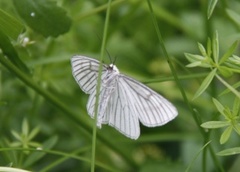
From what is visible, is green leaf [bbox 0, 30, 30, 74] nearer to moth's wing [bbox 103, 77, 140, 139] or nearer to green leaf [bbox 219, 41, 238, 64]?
moth's wing [bbox 103, 77, 140, 139]

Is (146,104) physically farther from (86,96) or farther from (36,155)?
(86,96)

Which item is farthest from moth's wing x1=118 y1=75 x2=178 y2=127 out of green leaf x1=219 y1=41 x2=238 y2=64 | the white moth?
green leaf x1=219 y1=41 x2=238 y2=64

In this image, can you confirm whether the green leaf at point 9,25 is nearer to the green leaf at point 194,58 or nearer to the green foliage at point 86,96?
the green foliage at point 86,96

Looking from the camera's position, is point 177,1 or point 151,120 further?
point 177,1

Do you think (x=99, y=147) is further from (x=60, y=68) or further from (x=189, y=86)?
(x=189, y=86)

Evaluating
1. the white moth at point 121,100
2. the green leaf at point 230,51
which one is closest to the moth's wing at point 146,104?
the white moth at point 121,100

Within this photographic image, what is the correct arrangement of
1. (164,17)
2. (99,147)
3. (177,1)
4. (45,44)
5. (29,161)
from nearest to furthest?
1. (29,161)
2. (45,44)
3. (99,147)
4. (164,17)
5. (177,1)

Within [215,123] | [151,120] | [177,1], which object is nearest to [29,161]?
[151,120]

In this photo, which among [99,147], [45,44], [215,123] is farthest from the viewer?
[99,147]
